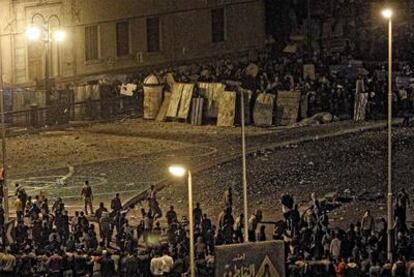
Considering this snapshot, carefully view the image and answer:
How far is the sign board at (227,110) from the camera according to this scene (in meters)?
59.1

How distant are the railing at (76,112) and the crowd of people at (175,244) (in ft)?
71.2

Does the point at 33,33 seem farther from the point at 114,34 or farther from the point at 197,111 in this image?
the point at 197,111

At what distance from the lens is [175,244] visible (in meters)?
34.8

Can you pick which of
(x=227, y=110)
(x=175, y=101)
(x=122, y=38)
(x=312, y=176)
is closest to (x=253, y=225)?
(x=312, y=176)

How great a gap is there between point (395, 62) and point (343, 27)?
1516cm

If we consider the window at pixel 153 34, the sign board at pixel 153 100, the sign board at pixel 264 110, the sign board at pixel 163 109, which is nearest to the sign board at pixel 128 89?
the sign board at pixel 153 100

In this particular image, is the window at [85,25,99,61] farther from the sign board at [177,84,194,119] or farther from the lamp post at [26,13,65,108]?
the sign board at [177,84,194,119]

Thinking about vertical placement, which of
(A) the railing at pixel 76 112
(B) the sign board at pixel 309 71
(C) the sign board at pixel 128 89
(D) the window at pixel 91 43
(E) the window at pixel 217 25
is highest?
(E) the window at pixel 217 25

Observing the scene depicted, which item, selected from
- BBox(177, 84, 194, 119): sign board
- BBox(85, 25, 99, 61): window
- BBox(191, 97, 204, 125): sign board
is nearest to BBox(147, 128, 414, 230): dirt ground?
BBox(191, 97, 204, 125): sign board

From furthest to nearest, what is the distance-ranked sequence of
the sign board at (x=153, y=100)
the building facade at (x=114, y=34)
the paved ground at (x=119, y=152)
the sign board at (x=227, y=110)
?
1. the building facade at (x=114, y=34)
2. the sign board at (x=153, y=100)
3. the sign board at (x=227, y=110)
4. the paved ground at (x=119, y=152)

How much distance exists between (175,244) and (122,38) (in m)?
38.6

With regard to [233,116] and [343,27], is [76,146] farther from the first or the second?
[343,27]

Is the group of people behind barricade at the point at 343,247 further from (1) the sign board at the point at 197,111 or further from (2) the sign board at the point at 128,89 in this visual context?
(2) the sign board at the point at 128,89

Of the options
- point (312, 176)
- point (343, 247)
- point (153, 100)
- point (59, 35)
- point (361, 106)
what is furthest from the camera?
point (59, 35)
